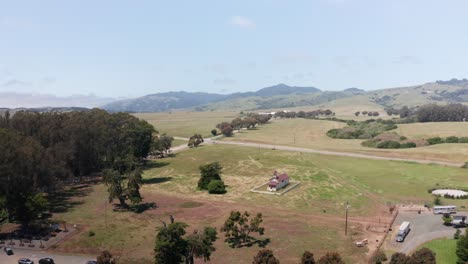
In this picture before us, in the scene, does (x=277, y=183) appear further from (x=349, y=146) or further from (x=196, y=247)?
(x=349, y=146)

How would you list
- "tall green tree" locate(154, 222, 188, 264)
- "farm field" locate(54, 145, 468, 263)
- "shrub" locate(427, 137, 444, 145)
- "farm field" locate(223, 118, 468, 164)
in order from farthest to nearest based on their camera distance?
"shrub" locate(427, 137, 444, 145)
"farm field" locate(223, 118, 468, 164)
"farm field" locate(54, 145, 468, 263)
"tall green tree" locate(154, 222, 188, 264)

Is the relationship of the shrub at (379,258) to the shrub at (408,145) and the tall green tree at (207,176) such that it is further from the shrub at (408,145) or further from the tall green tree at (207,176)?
the shrub at (408,145)

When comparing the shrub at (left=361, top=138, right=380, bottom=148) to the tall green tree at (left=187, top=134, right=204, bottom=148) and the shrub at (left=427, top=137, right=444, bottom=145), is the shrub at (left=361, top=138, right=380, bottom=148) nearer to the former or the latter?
the shrub at (left=427, top=137, right=444, bottom=145)

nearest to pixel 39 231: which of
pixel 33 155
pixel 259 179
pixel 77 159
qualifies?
pixel 33 155

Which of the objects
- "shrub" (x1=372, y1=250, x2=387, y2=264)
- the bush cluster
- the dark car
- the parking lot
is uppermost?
the bush cluster

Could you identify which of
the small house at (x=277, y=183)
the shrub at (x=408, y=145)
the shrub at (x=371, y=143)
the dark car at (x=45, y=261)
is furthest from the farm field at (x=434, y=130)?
the dark car at (x=45, y=261)

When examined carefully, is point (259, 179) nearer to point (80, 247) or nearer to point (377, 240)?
point (377, 240)

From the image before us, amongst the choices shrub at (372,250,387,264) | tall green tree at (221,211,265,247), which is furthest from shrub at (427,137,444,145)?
tall green tree at (221,211,265,247)
